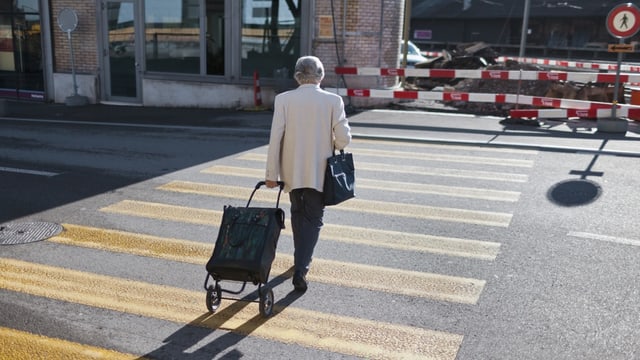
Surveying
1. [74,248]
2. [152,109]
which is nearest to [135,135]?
[152,109]

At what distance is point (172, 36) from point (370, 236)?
12925mm

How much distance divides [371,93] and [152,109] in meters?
6.11

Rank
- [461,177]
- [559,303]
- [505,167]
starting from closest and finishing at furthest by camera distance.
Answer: [559,303]
[461,177]
[505,167]

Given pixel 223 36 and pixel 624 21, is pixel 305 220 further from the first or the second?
pixel 223 36

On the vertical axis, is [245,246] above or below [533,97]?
below

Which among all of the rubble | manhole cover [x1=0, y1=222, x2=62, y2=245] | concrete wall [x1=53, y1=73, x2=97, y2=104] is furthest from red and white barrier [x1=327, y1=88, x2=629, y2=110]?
manhole cover [x1=0, y1=222, x2=62, y2=245]

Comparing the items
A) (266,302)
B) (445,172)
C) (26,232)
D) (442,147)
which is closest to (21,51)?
(442,147)

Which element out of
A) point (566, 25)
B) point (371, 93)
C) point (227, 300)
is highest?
point (566, 25)

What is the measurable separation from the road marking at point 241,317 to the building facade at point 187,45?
11.3 metres

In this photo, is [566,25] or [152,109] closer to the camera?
[152,109]

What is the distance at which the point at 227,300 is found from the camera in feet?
16.8

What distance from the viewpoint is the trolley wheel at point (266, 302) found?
4.68m

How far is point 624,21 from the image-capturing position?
12.0 m

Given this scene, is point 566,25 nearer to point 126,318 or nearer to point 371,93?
point 371,93
